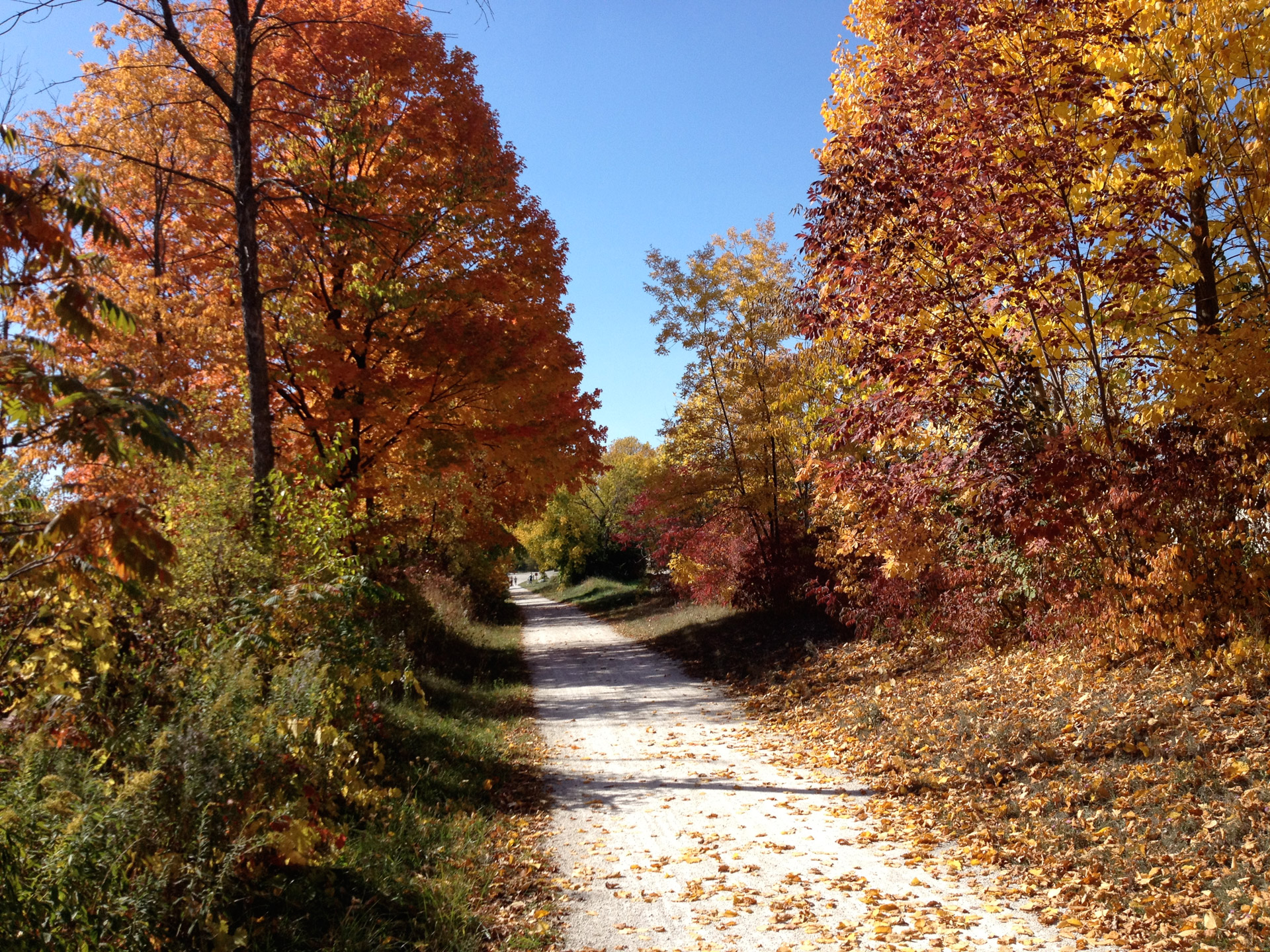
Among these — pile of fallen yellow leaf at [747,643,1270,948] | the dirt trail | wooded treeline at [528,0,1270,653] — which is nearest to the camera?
pile of fallen yellow leaf at [747,643,1270,948]

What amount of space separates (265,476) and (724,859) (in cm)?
557

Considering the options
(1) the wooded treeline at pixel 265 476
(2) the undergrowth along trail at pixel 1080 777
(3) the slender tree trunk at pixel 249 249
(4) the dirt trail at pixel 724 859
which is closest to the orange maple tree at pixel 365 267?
(1) the wooded treeline at pixel 265 476

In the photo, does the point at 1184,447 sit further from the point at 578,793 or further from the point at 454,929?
the point at 454,929

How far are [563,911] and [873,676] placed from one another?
7.19 meters

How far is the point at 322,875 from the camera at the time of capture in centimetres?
505

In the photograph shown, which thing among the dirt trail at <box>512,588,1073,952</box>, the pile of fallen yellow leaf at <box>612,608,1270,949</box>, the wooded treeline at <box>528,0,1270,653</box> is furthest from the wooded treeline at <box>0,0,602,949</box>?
the wooded treeline at <box>528,0,1270,653</box>

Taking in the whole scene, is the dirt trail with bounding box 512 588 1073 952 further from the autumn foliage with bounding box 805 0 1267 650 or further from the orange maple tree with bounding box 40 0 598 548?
the orange maple tree with bounding box 40 0 598 548

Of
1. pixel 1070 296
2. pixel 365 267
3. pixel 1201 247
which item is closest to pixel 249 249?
pixel 365 267

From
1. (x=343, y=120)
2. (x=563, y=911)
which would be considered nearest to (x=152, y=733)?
(x=563, y=911)

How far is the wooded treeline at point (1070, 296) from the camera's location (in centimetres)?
747

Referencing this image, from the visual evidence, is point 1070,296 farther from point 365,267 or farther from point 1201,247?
point 365,267

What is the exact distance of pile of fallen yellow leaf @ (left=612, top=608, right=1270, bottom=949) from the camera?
465 centimetres

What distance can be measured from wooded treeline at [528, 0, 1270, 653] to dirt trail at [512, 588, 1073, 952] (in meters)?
3.68

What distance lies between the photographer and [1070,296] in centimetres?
851
